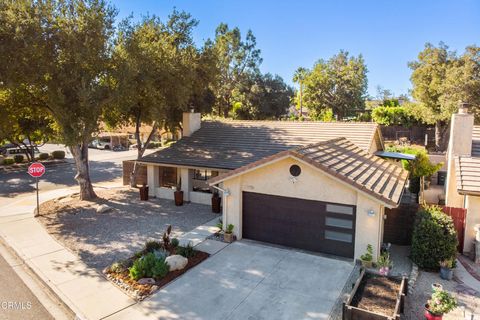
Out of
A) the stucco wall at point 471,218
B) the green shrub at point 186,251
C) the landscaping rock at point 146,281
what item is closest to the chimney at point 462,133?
the stucco wall at point 471,218

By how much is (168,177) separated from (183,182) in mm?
1605

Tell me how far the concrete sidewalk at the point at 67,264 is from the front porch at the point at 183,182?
3226 millimetres

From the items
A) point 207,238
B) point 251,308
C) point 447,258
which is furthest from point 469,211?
point 207,238

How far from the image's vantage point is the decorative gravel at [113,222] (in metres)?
13.2

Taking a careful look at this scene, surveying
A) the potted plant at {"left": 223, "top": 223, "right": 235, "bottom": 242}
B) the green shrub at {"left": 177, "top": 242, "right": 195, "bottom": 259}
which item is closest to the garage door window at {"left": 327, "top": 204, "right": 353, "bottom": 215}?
the potted plant at {"left": 223, "top": 223, "right": 235, "bottom": 242}

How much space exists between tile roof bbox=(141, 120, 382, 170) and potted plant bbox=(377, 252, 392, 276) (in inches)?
302

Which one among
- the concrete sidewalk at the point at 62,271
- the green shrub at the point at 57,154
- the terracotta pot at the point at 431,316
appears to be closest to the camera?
the terracotta pot at the point at 431,316

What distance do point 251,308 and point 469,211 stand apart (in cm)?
915

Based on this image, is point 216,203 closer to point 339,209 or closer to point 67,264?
point 339,209

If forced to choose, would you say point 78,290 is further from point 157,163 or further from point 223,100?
point 223,100

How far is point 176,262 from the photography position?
36.7 ft

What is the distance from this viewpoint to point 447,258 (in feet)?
36.1

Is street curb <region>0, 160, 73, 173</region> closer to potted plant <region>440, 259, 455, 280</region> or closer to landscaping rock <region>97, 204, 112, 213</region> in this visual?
landscaping rock <region>97, 204, 112, 213</region>

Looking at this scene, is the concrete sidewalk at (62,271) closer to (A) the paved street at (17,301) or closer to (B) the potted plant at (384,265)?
(A) the paved street at (17,301)
